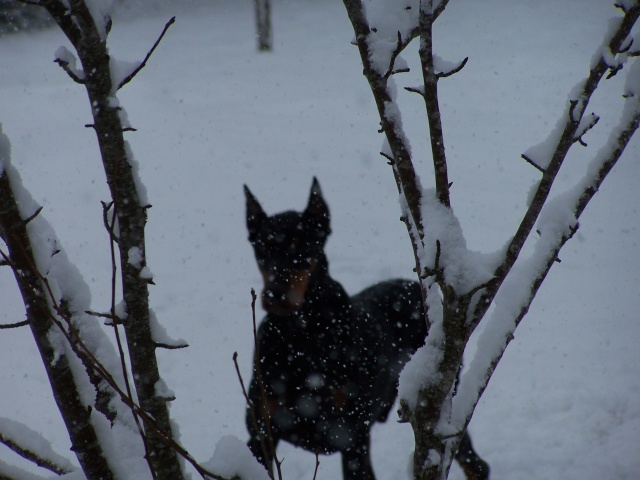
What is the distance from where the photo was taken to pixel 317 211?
3.30 metres

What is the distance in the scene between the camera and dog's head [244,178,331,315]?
2.95 meters

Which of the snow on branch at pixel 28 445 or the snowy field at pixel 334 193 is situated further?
the snowy field at pixel 334 193

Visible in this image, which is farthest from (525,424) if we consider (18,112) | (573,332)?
Result: (18,112)

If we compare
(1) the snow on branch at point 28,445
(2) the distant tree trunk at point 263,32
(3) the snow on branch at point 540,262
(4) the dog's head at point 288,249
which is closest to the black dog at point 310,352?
(4) the dog's head at point 288,249

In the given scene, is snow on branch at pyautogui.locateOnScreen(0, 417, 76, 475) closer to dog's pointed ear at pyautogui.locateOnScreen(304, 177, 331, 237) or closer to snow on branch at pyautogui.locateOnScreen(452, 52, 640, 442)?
snow on branch at pyautogui.locateOnScreen(452, 52, 640, 442)

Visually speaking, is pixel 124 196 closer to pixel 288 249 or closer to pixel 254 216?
pixel 288 249

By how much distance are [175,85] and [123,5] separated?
1091 cm

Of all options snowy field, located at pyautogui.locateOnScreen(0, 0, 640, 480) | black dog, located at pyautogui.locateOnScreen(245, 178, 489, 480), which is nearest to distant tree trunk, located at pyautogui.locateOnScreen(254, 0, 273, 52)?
snowy field, located at pyautogui.locateOnScreen(0, 0, 640, 480)

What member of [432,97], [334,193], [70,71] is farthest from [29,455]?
[334,193]

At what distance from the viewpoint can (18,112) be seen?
13758 mm

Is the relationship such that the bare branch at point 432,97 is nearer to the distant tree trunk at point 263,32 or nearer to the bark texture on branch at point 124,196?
the bark texture on branch at point 124,196

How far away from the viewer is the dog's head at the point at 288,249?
9.68ft

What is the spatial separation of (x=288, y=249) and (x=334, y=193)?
6657mm

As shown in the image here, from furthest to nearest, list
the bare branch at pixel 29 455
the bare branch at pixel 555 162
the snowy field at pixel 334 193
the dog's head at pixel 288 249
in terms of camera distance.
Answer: the snowy field at pixel 334 193 → the dog's head at pixel 288 249 → the bare branch at pixel 29 455 → the bare branch at pixel 555 162
